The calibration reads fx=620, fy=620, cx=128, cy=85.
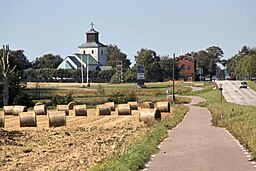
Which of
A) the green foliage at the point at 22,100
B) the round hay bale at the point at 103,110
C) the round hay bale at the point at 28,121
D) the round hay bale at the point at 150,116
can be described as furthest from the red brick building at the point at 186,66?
the round hay bale at the point at 28,121

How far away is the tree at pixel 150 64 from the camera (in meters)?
173

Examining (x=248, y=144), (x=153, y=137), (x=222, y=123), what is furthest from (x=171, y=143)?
(x=222, y=123)

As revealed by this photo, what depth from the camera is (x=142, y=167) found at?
56.3ft

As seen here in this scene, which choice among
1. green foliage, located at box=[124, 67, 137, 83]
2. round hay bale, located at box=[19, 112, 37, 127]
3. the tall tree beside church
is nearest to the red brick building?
green foliage, located at box=[124, 67, 137, 83]

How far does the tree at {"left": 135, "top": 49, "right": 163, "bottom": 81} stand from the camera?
569ft

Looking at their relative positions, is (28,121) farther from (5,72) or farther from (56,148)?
(5,72)

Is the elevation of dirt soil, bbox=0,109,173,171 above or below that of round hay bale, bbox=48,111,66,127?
below

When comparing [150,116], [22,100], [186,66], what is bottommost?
[150,116]

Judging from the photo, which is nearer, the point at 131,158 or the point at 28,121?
Answer: the point at 131,158

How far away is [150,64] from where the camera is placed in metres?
174

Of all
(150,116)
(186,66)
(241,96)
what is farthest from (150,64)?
(150,116)

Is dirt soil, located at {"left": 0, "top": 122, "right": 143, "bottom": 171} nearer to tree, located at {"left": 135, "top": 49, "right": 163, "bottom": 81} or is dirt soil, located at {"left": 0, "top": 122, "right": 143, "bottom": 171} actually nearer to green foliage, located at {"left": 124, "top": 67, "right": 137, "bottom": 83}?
green foliage, located at {"left": 124, "top": 67, "right": 137, "bottom": 83}

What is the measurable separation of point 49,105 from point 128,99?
11592 mm

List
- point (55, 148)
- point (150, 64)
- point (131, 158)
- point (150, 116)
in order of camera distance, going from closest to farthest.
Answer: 1. point (131, 158)
2. point (55, 148)
3. point (150, 116)
4. point (150, 64)
